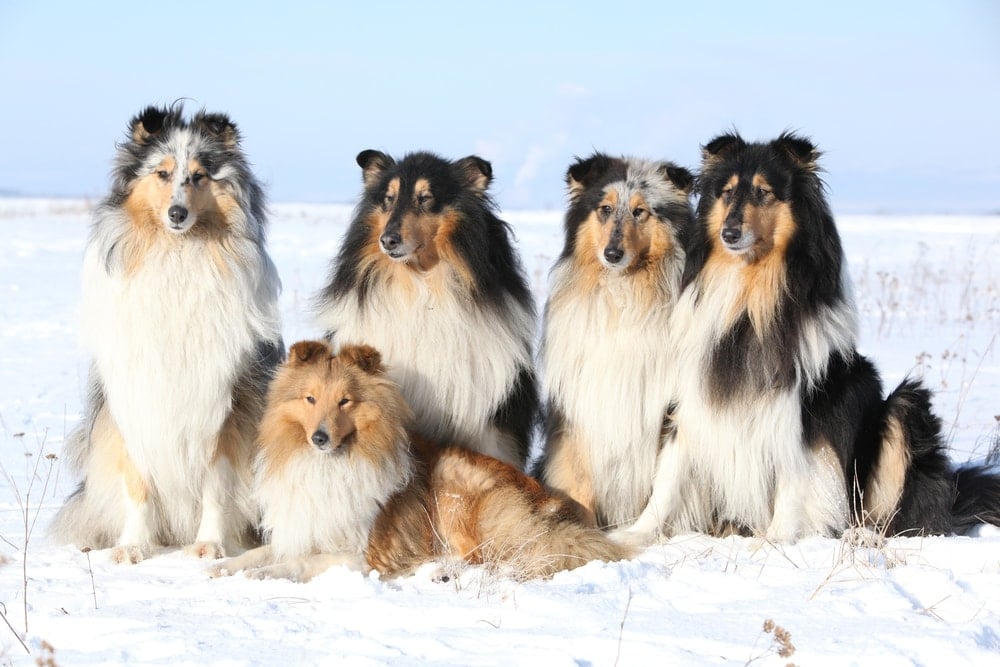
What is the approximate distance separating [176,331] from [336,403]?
99 centimetres

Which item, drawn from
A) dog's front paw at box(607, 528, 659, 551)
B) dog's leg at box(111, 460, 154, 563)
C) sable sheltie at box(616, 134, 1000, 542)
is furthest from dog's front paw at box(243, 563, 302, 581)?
sable sheltie at box(616, 134, 1000, 542)

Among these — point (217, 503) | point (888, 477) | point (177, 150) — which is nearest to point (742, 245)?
point (888, 477)

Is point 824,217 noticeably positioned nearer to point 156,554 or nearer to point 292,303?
point 156,554

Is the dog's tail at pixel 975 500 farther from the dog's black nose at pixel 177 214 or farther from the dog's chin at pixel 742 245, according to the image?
the dog's black nose at pixel 177 214

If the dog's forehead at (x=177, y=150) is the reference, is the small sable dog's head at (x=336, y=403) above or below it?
below

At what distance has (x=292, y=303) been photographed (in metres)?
13.4

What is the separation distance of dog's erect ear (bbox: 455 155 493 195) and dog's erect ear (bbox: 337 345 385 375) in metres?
1.22

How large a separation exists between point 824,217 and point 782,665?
250 cm

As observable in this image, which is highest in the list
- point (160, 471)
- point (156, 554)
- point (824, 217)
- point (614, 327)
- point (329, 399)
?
point (824, 217)

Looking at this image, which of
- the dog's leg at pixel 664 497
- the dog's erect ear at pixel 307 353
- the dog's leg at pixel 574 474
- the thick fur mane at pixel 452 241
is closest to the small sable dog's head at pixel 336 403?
the dog's erect ear at pixel 307 353

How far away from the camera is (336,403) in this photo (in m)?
4.71

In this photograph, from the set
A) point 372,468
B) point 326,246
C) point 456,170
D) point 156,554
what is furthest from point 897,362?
point 326,246

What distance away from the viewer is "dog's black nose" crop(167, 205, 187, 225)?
488 cm

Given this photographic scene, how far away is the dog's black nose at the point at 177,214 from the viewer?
4.88 m
